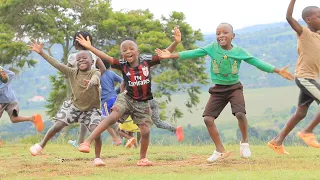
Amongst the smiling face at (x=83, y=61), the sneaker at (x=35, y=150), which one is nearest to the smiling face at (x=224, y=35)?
the smiling face at (x=83, y=61)

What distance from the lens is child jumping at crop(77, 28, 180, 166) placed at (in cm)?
809

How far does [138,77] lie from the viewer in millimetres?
8078

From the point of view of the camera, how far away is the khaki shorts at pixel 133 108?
26.8 feet

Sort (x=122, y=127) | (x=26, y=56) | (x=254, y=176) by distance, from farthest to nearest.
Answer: (x=26, y=56) < (x=122, y=127) < (x=254, y=176)

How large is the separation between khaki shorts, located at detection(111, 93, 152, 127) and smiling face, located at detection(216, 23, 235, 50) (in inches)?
50.9

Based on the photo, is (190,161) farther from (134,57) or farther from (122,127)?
(122,127)

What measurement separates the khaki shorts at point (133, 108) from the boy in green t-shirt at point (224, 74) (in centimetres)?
71

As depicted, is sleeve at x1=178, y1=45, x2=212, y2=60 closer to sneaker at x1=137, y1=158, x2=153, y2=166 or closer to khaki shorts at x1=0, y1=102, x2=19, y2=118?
sneaker at x1=137, y1=158, x2=153, y2=166

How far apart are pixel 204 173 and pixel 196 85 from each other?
2945 cm

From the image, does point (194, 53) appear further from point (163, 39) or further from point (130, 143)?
point (163, 39)

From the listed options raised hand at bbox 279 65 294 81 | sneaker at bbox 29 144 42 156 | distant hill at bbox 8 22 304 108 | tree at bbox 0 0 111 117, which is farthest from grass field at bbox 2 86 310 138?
raised hand at bbox 279 65 294 81

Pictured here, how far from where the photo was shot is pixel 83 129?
11641 millimetres

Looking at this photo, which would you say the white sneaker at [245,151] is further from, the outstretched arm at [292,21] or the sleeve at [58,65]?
the sleeve at [58,65]

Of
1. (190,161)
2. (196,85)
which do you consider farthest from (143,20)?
(190,161)
